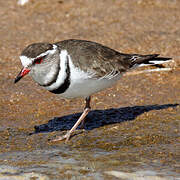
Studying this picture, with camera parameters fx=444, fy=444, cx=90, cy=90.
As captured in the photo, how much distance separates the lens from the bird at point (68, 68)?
5.84 metres

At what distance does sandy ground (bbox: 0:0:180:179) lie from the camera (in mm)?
5438

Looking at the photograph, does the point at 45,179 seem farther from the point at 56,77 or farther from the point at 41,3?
the point at 41,3

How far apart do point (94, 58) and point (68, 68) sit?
1.96 ft

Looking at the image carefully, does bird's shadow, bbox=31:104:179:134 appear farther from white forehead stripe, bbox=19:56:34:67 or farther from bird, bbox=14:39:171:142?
white forehead stripe, bbox=19:56:34:67

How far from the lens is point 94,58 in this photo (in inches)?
250

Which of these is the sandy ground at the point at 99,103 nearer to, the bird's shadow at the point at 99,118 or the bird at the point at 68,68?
the bird's shadow at the point at 99,118

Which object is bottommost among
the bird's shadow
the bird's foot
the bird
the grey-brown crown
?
the bird's foot

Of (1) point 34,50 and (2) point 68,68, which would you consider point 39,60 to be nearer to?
(1) point 34,50

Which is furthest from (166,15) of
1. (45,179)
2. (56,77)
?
(45,179)

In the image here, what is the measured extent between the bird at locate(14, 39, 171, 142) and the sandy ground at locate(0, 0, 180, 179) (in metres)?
0.63

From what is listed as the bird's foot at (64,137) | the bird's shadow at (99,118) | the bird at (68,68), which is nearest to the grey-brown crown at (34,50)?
the bird at (68,68)

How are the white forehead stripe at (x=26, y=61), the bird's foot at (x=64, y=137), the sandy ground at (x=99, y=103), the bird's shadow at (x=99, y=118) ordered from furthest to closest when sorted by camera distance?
the bird's shadow at (x=99, y=118)
the bird's foot at (x=64, y=137)
the white forehead stripe at (x=26, y=61)
the sandy ground at (x=99, y=103)

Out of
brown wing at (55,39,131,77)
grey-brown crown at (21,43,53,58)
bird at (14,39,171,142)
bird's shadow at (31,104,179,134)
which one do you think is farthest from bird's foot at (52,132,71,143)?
grey-brown crown at (21,43,53,58)

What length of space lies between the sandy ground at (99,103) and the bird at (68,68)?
Result: 0.63 metres
